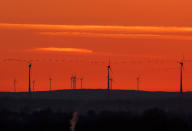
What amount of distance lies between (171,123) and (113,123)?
28.5 feet

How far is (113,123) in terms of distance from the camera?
174500 mm

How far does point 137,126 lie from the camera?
169 m

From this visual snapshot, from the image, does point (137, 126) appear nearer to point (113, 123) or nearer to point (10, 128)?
point (113, 123)

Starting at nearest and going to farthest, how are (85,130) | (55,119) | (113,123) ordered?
(85,130), (113,123), (55,119)

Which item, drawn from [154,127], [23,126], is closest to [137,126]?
[154,127]

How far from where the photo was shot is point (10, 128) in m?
164

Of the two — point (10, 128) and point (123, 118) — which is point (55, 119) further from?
point (10, 128)

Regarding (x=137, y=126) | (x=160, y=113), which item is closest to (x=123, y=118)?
(x=160, y=113)

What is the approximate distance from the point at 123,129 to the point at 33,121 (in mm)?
21620

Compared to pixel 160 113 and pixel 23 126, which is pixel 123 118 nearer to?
pixel 160 113

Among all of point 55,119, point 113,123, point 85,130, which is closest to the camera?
point 85,130

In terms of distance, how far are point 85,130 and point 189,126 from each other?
17.8m

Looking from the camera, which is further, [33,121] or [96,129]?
[33,121]

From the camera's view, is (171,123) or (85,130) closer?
(85,130)
